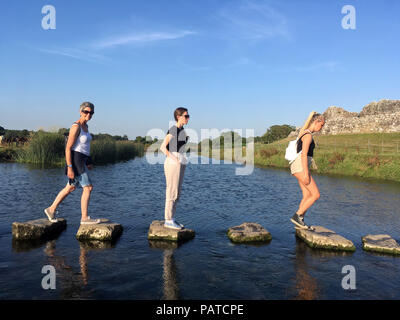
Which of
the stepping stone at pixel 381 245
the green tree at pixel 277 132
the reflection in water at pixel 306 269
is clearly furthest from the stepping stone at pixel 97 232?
the green tree at pixel 277 132

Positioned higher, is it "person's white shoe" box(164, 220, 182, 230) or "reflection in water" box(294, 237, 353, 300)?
"person's white shoe" box(164, 220, 182, 230)

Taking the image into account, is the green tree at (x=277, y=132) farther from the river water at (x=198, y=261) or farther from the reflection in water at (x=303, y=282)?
the reflection in water at (x=303, y=282)

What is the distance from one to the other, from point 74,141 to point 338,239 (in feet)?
18.5

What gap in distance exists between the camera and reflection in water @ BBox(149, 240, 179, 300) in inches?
156

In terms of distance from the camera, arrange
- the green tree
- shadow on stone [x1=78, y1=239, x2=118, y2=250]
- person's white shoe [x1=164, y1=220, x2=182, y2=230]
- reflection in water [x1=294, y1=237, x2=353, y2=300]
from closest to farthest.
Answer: reflection in water [x1=294, y1=237, x2=353, y2=300] < shadow on stone [x1=78, y1=239, x2=118, y2=250] < person's white shoe [x1=164, y1=220, x2=182, y2=230] < the green tree

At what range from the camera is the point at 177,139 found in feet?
19.8

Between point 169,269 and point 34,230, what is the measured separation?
320 centimetres

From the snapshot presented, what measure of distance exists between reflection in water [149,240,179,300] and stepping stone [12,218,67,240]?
2177 millimetres

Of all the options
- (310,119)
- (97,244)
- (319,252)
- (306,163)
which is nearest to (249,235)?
(319,252)

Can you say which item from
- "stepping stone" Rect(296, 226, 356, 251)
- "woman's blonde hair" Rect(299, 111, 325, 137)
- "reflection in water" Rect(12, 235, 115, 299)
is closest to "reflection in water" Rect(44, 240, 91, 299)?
"reflection in water" Rect(12, 235, 115, 299)

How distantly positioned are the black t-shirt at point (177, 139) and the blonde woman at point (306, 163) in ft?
8.33

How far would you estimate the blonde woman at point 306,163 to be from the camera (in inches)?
258

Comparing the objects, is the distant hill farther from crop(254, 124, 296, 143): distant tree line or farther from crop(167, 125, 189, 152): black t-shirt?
crop(167, 125, 189, 152): black t-shirt
